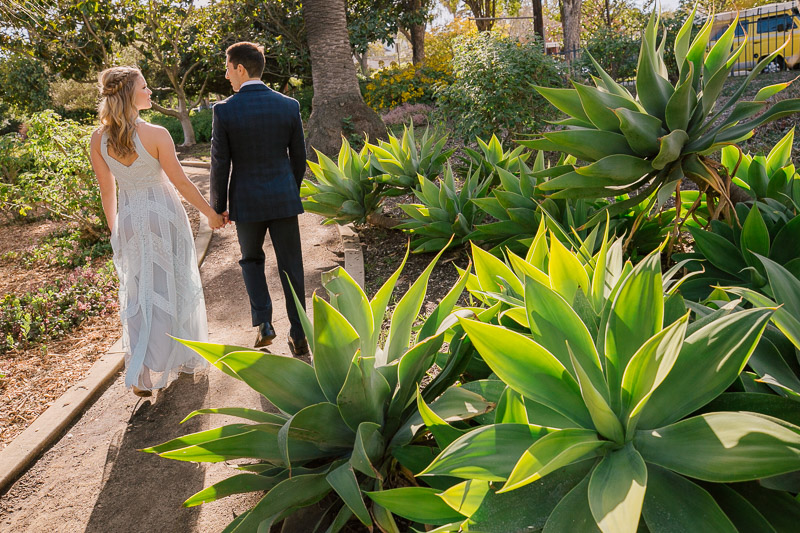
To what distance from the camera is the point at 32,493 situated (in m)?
3.47

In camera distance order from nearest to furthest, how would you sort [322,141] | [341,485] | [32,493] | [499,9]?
1. [341,485]
2. [32,493]
3. [322,141]
4. [499,9]

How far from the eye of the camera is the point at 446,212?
5.44 metres

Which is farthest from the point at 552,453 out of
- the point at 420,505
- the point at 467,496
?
the point at 420,505

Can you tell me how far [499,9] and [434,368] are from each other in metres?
42.7

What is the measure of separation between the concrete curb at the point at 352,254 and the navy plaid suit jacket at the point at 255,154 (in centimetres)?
138

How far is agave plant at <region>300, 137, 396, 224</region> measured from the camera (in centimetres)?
629

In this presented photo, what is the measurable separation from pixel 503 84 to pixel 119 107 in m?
4.41

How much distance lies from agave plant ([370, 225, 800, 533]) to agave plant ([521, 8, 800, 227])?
1.47 m

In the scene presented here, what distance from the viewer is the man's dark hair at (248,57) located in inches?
178

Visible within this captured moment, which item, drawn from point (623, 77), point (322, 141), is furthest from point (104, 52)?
point (623, 77)

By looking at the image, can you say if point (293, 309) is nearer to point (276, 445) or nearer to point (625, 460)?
point (276, 445)

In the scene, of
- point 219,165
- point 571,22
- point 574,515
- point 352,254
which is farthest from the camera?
point 571,22

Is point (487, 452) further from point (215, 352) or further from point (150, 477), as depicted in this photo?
point (150, 477)

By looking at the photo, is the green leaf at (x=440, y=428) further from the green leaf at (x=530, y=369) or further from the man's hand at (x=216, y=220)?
the man's hand at (x=216, y=220)
